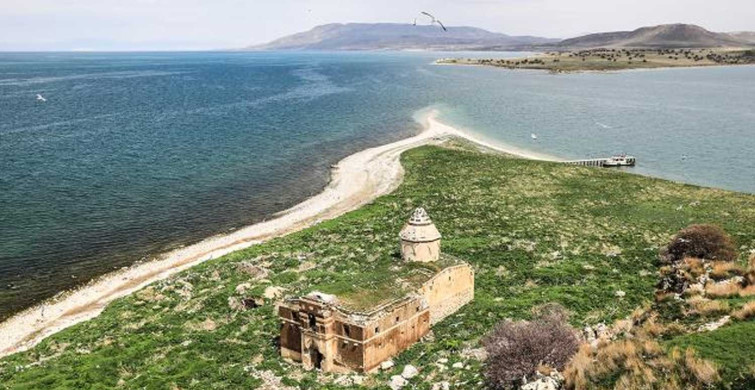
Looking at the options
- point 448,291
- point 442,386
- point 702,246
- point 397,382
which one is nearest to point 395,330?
Result: point 397,382

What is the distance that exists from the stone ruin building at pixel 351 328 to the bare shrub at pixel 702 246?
1738cm

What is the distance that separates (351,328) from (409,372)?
3.23m

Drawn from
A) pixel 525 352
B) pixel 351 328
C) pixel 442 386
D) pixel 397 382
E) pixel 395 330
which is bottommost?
pixel 397 382

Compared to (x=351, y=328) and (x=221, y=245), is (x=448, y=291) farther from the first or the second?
(x=221, y=245)

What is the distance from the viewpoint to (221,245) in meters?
52.6

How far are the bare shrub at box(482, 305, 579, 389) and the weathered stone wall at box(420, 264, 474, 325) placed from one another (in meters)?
7.14

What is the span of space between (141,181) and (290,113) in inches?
2353

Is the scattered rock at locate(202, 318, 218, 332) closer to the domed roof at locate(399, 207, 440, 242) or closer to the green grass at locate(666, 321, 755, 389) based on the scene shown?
the domed roof at locate(399, 207, 440, 242)

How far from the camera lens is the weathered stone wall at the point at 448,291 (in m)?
32.1

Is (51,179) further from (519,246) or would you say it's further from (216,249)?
(519,246)

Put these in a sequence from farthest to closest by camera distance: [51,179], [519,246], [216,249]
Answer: [51,179] < [216,249] < [519,246]

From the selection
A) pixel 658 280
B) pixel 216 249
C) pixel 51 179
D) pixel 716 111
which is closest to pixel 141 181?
pixel 51 179

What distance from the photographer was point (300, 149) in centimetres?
9319

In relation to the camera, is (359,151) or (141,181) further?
(359,151)
